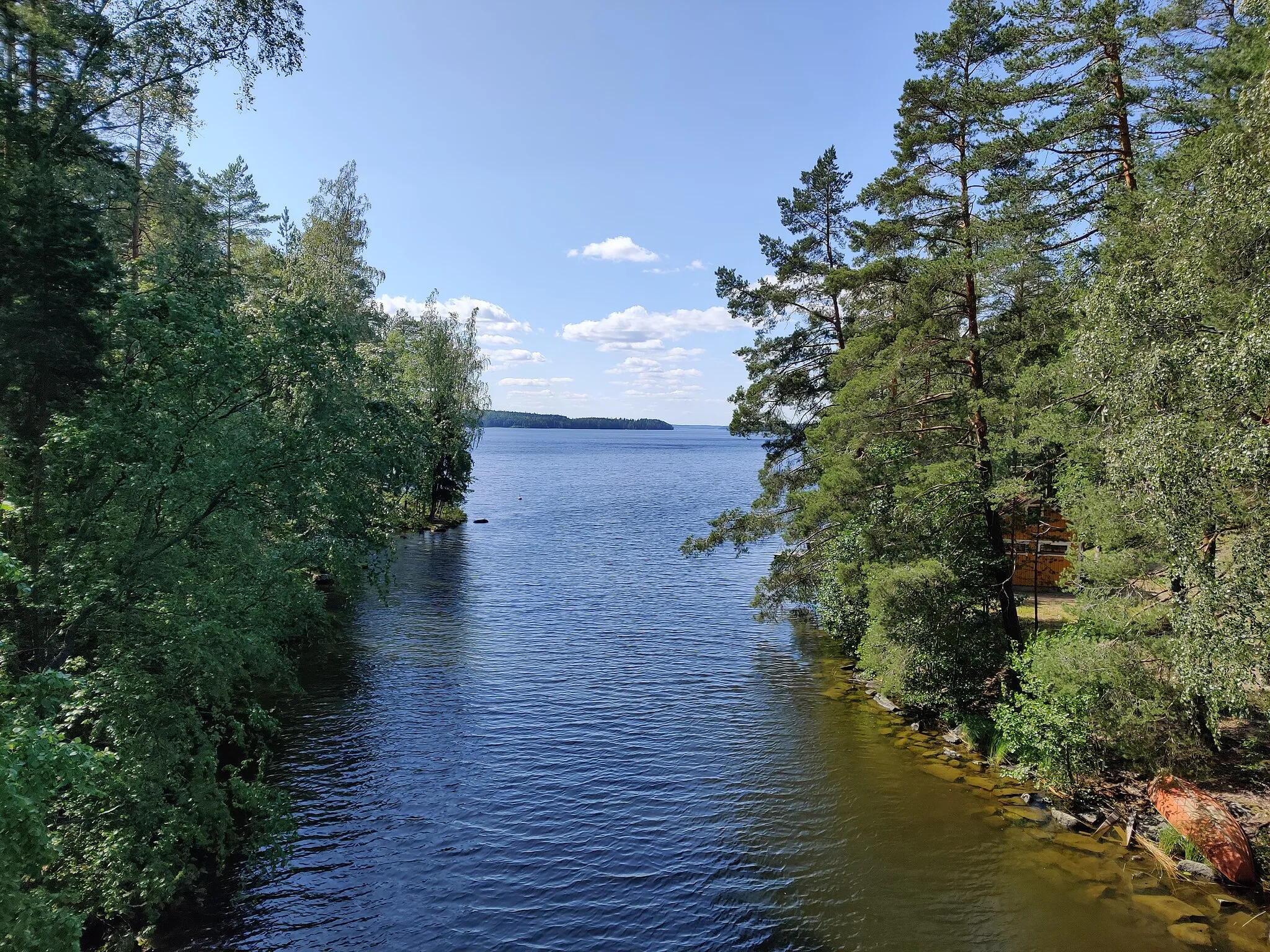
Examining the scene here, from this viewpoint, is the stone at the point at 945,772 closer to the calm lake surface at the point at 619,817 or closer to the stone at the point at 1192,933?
the calm lake surface at the point at 619,817

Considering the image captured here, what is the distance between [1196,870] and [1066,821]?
237 cm

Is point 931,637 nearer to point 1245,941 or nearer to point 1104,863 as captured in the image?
point 1104,863

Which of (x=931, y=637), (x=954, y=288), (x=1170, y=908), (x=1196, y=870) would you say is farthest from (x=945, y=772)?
(x=954, y=288)

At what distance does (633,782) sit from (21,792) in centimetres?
1282

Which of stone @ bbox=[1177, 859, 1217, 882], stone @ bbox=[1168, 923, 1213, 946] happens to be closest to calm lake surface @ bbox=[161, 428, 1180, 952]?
stone @ bbox=[1168, 923, 1213, 946]

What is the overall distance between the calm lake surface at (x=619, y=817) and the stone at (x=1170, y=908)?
378 mm

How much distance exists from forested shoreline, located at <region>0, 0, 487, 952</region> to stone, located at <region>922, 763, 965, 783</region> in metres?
14.6

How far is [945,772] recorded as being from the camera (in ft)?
56.7

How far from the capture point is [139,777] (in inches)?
426

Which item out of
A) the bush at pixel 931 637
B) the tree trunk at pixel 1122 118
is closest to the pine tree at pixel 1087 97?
the tree trunk at pixel 1122 118

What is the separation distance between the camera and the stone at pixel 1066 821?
14.6 meters

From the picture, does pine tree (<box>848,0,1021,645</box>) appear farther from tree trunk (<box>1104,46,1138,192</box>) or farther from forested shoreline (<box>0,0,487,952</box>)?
forested shoreline (<box>0,0,487,952</box>)

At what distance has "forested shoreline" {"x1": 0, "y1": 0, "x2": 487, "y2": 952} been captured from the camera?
1070 centimetres

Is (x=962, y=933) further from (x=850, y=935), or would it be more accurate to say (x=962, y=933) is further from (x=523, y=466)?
(x=523, y=466)
